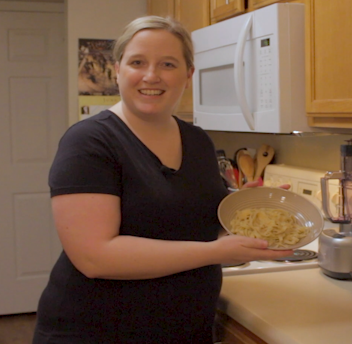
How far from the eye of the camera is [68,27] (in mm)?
2938

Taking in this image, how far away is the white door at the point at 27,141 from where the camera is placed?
11.3 feet

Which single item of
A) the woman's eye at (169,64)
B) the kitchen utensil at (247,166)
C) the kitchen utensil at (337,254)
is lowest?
the kitchen utensil at (337,254)

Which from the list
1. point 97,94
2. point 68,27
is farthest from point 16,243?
point 68,27

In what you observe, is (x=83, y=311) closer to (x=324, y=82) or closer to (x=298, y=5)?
(x=324, y=82)

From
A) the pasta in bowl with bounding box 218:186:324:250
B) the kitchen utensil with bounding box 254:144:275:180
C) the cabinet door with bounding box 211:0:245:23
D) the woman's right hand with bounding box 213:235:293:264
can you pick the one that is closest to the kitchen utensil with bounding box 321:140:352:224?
the pasta in bowl with bounding box 218:186:324:250

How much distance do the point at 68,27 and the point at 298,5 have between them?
5.38ft

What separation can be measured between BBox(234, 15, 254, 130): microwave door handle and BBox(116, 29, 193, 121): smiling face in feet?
2.11

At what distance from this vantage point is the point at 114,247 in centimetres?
105

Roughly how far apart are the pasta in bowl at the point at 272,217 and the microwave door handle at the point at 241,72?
0.52m

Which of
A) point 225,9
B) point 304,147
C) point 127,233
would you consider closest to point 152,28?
point 127,233

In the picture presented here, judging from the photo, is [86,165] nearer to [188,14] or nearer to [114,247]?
[114,247]

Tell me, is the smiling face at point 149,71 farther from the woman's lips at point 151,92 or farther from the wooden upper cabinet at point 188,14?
the wooden upper cabinet at point 188,14

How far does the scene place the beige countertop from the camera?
1084 millimetres

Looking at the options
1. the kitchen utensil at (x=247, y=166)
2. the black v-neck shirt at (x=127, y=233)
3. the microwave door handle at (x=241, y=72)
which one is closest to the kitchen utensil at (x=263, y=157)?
the kitchen utensil at (x=247, y=166)
